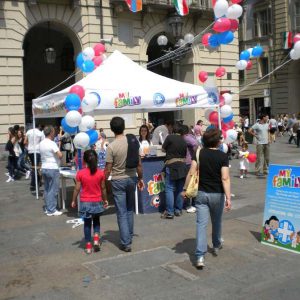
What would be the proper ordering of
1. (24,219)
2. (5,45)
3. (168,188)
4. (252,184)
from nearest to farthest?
(168,188) → (24,219) → (252,184) → (5,45)

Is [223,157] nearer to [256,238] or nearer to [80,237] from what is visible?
[256,238]

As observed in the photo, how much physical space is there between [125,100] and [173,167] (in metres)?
1.69

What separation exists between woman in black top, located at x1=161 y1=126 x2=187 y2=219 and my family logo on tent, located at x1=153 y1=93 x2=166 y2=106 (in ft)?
3.32

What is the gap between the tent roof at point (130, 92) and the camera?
8547mm

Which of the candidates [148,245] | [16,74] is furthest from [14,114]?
[148,245]

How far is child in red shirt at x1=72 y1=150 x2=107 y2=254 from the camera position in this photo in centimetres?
607

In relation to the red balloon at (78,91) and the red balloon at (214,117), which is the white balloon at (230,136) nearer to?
the red balloon at (214,117)

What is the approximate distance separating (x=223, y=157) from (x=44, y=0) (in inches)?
671

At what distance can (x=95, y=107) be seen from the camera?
8219 millimetres

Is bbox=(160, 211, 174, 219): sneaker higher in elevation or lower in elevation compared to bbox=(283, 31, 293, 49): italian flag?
lower

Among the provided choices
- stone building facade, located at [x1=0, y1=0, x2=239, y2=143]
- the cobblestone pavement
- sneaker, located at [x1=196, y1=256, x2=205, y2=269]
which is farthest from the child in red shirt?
stone building facade, located at [x1=0, y1=0, x2=239, y2=143]

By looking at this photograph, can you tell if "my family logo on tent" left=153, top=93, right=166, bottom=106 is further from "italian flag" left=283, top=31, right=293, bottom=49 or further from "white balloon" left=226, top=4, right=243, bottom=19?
"italian flag" left=283, top=31, right=293, bottom=49

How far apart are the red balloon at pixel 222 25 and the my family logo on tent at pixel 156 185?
11.5ft

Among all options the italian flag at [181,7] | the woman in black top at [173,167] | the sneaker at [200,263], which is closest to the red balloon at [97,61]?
the woman in black top at [173,167]
